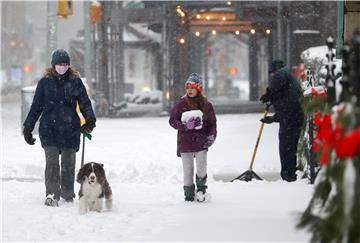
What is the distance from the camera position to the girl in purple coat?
939 centimetres

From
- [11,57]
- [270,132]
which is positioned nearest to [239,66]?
[11,57]

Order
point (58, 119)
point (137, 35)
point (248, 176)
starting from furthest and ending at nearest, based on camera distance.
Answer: point (137, 35)
point (248, 176)
point (58, 119)

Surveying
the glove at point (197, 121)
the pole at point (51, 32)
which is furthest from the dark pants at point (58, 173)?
the pole at point (51, 32)

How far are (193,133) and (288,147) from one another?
2403mm

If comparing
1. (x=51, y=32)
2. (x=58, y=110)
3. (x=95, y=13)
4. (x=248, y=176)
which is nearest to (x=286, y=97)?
(x=248, y=176)

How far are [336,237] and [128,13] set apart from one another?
27.4m

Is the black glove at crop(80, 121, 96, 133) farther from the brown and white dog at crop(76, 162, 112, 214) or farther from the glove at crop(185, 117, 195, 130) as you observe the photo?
the glove at crop(185, 117, 195, 130)

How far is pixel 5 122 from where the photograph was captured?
2550 cm

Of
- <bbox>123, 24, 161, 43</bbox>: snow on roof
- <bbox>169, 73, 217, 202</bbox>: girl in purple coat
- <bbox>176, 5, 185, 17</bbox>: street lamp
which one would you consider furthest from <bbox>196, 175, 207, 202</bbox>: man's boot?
<bbox>123, 24, 161, 43</bbox>: snow on roof

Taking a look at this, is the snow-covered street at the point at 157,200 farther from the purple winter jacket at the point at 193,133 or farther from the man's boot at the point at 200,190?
the purple winter jacket at the point at 193,133

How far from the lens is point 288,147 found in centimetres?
1134

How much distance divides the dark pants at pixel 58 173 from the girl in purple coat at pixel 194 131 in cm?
135

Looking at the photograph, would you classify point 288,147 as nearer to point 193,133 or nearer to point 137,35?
point 193,133

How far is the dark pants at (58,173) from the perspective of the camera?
941 centimetres
